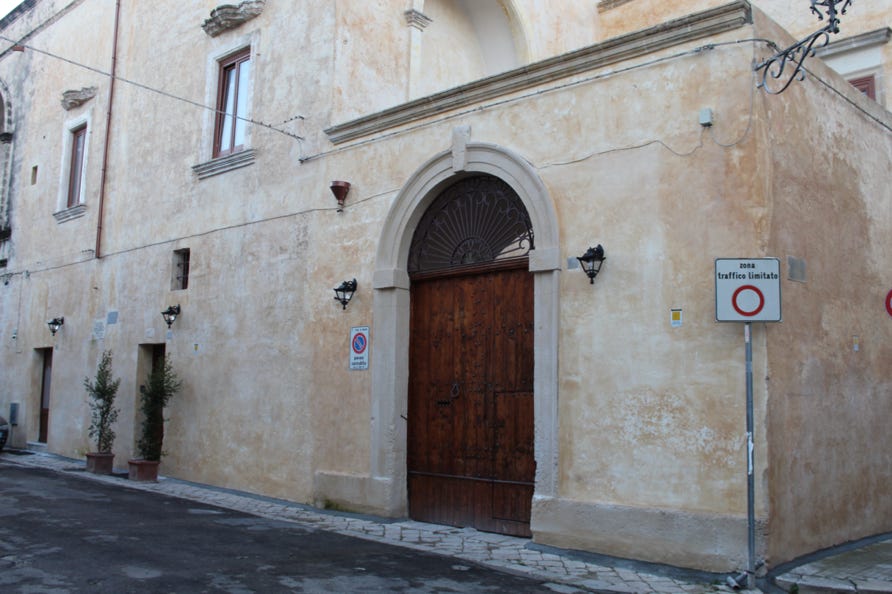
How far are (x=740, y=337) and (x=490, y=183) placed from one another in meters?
3.43

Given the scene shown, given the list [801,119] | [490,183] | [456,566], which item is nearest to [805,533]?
[456,566]

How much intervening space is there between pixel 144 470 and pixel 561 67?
8.63 meters

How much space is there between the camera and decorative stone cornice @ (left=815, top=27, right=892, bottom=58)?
11.4 metres

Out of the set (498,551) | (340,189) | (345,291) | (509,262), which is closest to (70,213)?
(340,189)

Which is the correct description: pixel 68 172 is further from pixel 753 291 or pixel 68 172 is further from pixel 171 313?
pixel 753 291

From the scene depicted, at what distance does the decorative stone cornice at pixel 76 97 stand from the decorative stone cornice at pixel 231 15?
15.0ft

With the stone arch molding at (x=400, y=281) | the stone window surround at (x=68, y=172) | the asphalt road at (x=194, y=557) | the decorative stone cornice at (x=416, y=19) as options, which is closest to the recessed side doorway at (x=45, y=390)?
the stone window surround at (x=68, y=172)

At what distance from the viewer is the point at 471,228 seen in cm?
932

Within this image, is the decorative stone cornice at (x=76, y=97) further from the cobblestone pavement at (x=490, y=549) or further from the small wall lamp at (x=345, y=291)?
the small wall lamp at (x=345, y=291)

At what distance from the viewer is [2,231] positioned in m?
18.9

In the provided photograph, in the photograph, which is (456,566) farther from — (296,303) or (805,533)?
(296,303)

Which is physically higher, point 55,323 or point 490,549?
point 55,323

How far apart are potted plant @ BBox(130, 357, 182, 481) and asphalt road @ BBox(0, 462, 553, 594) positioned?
2.46m

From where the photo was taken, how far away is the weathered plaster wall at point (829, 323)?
23.1 feet
